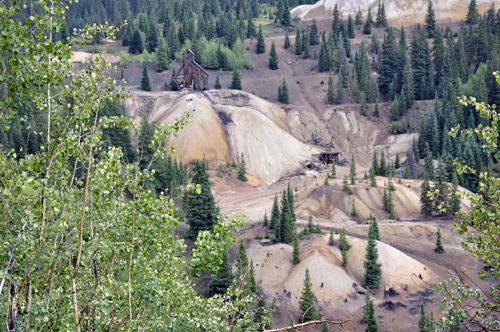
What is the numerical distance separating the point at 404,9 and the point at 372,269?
11425 cm

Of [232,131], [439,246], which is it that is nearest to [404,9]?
[232,131]

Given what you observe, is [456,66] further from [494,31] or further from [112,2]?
[112,2]

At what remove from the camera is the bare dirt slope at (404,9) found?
5010 inches

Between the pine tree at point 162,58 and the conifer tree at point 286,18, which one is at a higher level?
the conifer tree at point 286,18

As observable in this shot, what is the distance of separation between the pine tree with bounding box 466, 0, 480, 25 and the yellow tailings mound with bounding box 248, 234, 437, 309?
10069cm

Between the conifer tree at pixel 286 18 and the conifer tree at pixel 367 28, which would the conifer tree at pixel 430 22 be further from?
the conifer tree at pixel 286 18

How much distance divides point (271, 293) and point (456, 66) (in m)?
75.5

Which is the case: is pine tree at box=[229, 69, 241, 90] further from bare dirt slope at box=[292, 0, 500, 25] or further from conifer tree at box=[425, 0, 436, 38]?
bare dirt slope at box=[292, 0, 500, 25]

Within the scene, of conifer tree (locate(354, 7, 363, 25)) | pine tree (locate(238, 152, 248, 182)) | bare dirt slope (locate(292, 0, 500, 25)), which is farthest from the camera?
conifer tree (locate(354, 7, 363, 25))

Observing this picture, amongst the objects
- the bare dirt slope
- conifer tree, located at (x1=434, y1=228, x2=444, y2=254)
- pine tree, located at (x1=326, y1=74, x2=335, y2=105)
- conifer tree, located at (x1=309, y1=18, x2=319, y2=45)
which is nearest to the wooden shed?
pine tree, located at (x1=326, y1=74, x2=335, y2=105)

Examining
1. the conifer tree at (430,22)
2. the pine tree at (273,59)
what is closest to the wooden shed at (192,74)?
the pine tree at (273,59)

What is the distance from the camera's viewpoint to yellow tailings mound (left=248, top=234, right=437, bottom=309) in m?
37.1

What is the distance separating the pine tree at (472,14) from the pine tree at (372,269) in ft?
336

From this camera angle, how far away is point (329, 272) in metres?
38.6
